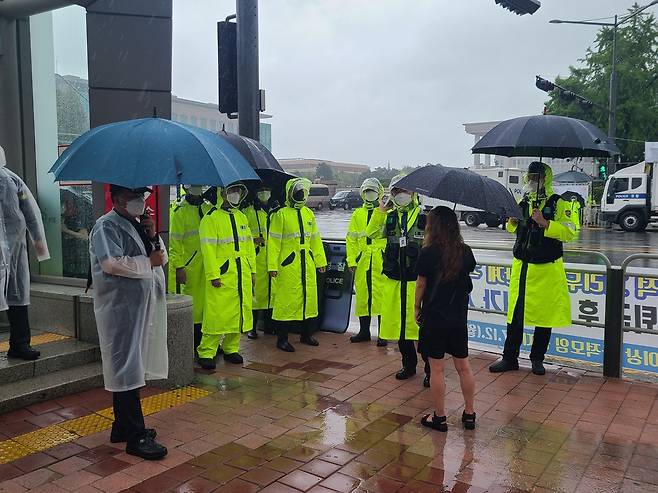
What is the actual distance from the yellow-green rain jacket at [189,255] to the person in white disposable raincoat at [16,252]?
154 centimetres

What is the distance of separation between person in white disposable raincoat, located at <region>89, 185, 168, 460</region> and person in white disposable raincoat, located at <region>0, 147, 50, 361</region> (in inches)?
63.4

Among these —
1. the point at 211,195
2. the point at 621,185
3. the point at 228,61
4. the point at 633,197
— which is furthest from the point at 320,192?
the point at 211,195

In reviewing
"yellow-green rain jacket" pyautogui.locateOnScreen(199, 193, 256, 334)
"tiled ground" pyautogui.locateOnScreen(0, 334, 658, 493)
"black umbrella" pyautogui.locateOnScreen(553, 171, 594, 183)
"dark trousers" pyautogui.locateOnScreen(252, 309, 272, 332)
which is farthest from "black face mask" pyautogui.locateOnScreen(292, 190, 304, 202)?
"black umbrella" pyautogui.locateOnScreen(553, 171, 594, 183)

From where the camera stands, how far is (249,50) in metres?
7.58

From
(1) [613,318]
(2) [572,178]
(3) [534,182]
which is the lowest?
(1) [613,318]

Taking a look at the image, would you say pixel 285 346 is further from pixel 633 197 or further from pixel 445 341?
pixel 633 197

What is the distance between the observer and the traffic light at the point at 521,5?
771 centimetres

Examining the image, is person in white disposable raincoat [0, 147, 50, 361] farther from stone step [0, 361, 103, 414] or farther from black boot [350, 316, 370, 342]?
black boot [350, 316, 370, 342]

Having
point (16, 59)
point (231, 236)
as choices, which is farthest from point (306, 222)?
point (16, 59)

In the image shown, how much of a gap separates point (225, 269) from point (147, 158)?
263cm

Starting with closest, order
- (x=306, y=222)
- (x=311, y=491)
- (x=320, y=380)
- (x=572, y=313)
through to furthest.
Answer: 1. (x=311, y=491)
2. (x=320, y=380)
3. (x=572, y=313)
4. (x=306, y=222)

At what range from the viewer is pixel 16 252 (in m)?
5.31

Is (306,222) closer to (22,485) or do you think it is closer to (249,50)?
(249,50)

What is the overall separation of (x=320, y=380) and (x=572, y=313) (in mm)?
2697
